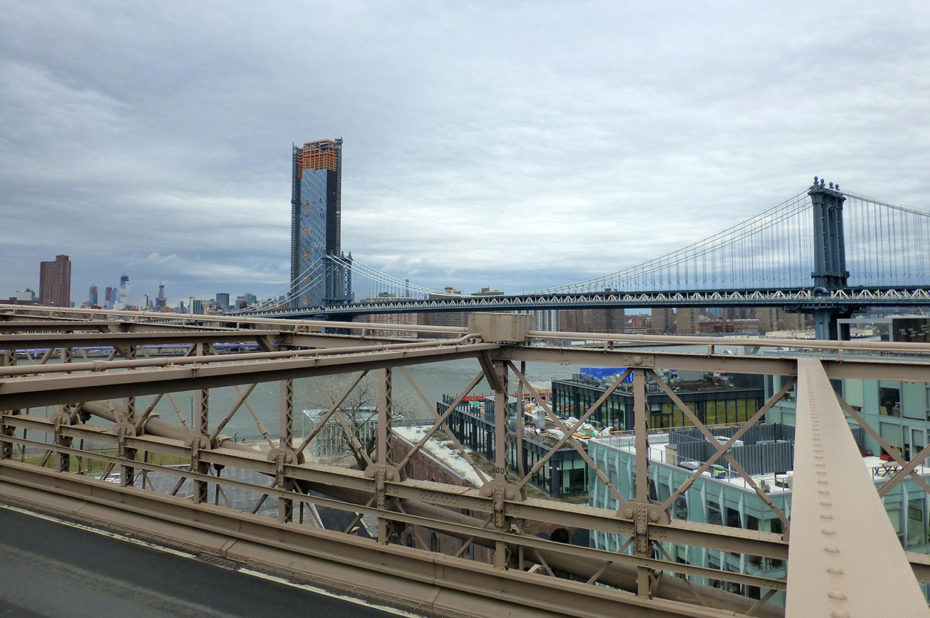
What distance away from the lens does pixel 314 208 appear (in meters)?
133

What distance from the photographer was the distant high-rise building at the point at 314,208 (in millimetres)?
118062

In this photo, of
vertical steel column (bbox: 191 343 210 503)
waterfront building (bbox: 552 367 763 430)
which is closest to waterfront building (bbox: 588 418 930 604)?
vertical steel column (bbox: 191 343 210 503)

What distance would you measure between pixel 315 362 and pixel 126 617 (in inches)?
136

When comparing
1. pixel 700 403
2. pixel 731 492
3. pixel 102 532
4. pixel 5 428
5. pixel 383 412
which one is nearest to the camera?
pixel 383 412

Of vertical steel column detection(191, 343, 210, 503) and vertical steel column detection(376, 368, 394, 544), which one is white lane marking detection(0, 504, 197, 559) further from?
vertical steel column detection(376, 368, 394, 544)

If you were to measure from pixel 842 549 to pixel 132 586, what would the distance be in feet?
24.1

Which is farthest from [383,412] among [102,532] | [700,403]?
[700,403]

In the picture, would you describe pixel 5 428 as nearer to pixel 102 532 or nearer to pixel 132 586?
pixel 102 532

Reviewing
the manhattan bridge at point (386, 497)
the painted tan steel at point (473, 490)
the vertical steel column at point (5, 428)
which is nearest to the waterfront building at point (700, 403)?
the manhattan bridge at point (386, 497)

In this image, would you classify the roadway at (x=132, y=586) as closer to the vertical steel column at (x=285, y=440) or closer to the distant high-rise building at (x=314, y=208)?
the vertical steel column at (x=285, y=440)

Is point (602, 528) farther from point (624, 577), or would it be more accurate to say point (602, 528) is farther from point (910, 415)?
point (910, 415)

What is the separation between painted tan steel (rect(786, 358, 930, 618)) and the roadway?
522 centimetres

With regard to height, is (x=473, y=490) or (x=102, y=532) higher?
(x=473, y=490)

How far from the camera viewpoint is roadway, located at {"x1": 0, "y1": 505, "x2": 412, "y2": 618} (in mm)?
5863
